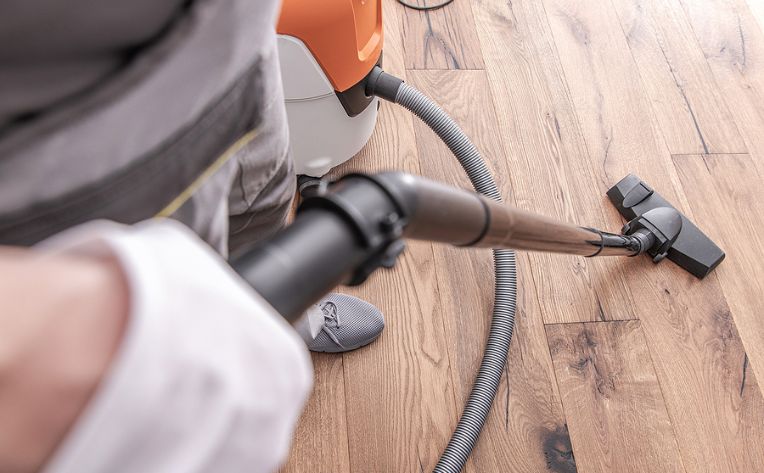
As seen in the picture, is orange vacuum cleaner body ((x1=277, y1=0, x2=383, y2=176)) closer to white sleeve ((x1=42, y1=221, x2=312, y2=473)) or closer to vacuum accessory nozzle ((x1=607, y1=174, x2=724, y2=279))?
vacuum accessory nozzle ((x1=607, y1=174, x2=724, y2=279))

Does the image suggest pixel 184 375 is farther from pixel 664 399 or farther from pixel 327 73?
pixel 664 399

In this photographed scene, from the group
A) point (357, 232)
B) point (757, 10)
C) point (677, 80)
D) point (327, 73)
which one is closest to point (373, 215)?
point (357, 232)

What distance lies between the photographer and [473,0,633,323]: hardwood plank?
1235mm

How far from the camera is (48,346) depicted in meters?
0.21

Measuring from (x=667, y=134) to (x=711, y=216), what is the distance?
0.68 ft

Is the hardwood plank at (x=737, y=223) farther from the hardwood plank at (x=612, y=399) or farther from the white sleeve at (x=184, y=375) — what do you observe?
the white sleeve at (x=184, y=375)

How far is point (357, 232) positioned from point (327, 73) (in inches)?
29.1

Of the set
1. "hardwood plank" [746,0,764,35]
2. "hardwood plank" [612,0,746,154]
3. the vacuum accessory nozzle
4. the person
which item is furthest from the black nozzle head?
the person

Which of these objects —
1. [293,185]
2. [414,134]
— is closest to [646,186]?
[414,134]

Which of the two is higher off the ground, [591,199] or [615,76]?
[615,76]

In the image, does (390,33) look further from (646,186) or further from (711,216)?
(711,216)

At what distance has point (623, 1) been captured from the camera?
1.66 meters

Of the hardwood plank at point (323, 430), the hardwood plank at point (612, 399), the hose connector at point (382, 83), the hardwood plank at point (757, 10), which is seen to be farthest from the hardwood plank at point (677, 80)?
the hardwood plank at point (323, 430)

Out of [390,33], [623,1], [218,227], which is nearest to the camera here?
[218,227]
